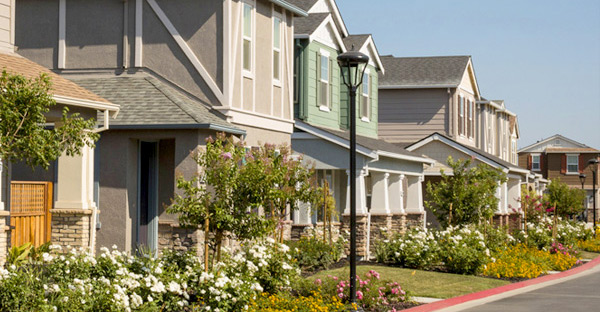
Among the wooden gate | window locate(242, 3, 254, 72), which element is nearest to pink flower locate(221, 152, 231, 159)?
the wooden gate

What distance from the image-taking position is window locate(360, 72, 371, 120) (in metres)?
32.6

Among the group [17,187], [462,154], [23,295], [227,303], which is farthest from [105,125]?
[462,154]

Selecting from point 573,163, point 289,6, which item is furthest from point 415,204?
point 573,163

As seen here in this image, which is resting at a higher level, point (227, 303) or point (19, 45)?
point (19, 45)

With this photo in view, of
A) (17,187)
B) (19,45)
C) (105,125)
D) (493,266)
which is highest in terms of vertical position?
(19,45)

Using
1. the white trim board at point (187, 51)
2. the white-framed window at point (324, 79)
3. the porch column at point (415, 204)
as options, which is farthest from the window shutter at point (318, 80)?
the white trim board at point (187, 51)

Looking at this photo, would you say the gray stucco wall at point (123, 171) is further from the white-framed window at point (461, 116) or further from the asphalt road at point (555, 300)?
the white-framed window at point (461, 116)

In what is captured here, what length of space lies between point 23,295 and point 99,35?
12168mm

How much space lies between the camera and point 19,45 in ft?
76.9

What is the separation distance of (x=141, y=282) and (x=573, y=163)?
70675 mm

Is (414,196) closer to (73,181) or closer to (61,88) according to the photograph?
(73,181)

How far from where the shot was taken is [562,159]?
7969 cm

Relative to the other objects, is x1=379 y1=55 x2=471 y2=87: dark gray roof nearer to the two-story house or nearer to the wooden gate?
the two-story house

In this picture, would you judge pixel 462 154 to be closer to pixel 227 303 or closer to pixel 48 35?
pixel 48 35
